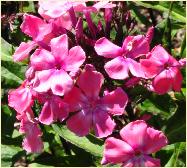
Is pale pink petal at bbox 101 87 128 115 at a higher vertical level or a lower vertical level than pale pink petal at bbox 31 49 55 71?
lower

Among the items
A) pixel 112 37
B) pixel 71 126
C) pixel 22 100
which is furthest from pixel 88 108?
pixel 112 37

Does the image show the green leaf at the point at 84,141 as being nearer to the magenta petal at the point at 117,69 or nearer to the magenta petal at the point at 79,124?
the magenta petal at the point at 79,124

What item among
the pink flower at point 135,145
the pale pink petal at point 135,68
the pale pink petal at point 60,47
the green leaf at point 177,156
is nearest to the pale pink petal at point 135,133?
the pink flower at point 135,145

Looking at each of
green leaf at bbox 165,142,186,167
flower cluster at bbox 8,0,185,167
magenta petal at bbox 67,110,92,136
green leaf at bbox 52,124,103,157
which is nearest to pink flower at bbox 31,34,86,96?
flower cluster at bbox 8,0,185,167

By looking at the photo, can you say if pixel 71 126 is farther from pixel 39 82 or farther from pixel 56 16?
pixel 56 16

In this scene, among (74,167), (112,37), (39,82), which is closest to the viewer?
(39,82)

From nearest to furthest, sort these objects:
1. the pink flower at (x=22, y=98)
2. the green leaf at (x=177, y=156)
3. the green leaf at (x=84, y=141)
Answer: the pink flower at (x=22, y=98), the green leaf at (x=84, y=141), the green leaf at (x=177, y=156)

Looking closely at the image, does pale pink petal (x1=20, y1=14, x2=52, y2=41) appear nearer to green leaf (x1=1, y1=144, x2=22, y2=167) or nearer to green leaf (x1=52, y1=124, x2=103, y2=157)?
green leaf (x1=52, y1=124, x2=103, y2=157)

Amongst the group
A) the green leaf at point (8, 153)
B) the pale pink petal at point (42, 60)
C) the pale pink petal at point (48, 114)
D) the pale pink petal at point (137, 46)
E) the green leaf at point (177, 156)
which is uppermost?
the pale pink petal at point (137, 46)
